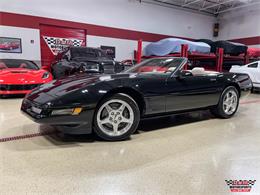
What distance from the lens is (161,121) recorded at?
9.94 ft

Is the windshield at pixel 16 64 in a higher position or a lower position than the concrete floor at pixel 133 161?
higher

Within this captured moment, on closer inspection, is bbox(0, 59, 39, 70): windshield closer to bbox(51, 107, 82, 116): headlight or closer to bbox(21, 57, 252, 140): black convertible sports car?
bbox(21, 57, 252, 140): black convertible sports car

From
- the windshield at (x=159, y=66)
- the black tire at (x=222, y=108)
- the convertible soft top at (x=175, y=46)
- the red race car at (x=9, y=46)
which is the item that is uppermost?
the convertible soft top at (x=175, y=46)

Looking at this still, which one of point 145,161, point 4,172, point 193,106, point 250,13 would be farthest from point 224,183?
point 250,13

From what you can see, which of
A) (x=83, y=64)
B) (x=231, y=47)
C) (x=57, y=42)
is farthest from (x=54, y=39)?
(x=231, y=47)

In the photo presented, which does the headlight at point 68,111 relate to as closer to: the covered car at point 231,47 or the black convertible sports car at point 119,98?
the black convertible sports car at point 119,98

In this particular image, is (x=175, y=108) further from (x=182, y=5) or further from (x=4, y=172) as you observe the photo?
(x=182, y=5)

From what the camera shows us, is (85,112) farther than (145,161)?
Yes

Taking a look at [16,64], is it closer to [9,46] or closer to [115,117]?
[9,46]

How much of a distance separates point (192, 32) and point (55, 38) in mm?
8349

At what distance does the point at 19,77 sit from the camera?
4.44 metres

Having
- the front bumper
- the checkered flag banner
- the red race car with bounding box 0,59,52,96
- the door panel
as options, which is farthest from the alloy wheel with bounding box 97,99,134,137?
the checkered flag banner

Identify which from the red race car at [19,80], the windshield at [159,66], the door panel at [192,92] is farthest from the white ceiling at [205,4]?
the door panel at [192,92]

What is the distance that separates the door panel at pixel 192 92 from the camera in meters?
2.54
